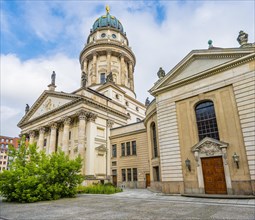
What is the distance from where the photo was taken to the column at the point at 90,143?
94.9ft

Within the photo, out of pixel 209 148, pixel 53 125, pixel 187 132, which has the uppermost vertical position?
pixel 53 125

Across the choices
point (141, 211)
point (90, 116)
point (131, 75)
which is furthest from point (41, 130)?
point (141, 211)

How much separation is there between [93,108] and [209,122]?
19945mm

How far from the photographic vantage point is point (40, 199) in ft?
52.2

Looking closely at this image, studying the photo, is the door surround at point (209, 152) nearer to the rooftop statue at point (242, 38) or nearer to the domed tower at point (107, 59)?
the rooftop statue at point (242, 38)

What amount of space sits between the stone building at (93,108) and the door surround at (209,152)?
15.4 meters

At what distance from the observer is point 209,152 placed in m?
16.0

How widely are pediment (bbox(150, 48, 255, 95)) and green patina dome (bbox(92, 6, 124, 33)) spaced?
128ft

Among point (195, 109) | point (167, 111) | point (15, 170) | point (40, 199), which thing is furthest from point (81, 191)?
point (195, 109)

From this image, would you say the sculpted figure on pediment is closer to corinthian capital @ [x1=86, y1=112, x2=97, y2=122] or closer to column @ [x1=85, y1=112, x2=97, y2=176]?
column @ [x1=85, y1=112, x2=97, y2=176]

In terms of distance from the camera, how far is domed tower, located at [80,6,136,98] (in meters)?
46.7

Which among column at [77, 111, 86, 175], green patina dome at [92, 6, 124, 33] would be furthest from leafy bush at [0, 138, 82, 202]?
green patina dome at [92, 6, 124, 33]

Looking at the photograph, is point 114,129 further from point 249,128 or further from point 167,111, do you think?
point 249,128

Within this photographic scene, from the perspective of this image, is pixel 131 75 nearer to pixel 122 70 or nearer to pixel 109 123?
pixel 122 70
